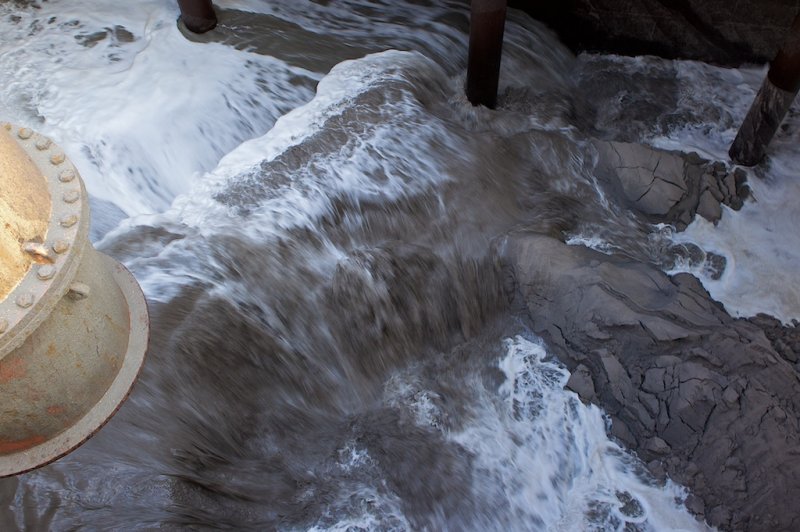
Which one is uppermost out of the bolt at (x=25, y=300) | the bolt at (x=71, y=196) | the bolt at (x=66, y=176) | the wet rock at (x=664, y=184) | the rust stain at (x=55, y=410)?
the bolt at (x=66, y=176)

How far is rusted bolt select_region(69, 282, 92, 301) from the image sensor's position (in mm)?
1694

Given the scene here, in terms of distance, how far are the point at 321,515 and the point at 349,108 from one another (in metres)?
2.72

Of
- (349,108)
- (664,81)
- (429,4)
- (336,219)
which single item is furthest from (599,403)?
(429,4)

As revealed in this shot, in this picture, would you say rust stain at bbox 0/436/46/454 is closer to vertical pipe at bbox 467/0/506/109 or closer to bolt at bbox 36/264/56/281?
bolt at bbox 36/264/56/281

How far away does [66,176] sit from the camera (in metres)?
1.74

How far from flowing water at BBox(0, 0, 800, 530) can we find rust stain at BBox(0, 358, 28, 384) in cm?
111

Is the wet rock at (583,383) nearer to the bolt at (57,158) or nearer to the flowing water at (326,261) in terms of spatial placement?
the flowing water at (326,261)

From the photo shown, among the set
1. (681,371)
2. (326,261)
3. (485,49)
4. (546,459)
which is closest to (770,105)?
(485,49)

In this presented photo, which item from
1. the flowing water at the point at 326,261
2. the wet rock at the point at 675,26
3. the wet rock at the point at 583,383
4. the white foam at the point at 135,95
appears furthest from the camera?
the wet rock at the point at 675,26

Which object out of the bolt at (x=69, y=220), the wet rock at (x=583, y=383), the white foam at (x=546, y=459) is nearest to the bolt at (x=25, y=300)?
the bolt at (x=69, y=220)

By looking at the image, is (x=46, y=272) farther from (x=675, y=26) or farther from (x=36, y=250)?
(x=675, y=26)

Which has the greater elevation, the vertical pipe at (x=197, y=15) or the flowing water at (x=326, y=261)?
the vertical pipe at (x=197, y=15)

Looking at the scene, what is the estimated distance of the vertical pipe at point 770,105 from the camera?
431 cm

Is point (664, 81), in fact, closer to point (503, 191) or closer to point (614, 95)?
point (614, 95)
